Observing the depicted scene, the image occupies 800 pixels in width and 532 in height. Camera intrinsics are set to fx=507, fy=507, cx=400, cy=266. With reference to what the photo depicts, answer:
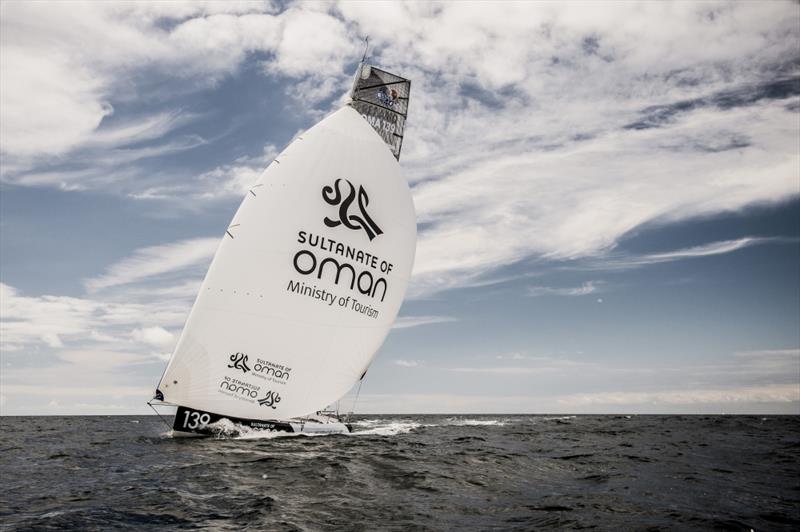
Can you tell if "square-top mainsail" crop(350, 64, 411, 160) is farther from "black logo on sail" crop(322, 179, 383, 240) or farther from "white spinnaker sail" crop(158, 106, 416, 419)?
"black logo on sail" crop(322, 179, 383, 240)

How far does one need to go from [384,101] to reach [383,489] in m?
20.0

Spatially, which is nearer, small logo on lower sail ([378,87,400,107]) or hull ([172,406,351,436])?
hull ([172,406,351,436])

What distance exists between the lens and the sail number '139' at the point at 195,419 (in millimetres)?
17453

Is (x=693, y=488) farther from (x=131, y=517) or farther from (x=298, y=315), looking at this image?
(x=298, y=315)

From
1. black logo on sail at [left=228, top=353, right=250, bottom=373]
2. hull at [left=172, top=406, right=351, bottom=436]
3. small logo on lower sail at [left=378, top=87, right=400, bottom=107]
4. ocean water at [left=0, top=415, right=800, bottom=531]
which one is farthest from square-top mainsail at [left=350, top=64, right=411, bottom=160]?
ocean water at [left=0, top=415, right=800, bottom=531]

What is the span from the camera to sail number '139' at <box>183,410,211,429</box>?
1745 cm

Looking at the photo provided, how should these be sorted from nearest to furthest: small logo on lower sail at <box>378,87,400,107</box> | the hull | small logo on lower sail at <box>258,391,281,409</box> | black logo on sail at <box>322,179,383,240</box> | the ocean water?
the ocean water < the hull < small logo on lower sail at <box>258,391,281,409</box> < black logo on sail at <box>322,179,383,240</box> < small logo on lower sail at <box>378,87,400,107</box>

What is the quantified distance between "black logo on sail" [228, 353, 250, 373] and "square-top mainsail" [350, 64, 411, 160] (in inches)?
503

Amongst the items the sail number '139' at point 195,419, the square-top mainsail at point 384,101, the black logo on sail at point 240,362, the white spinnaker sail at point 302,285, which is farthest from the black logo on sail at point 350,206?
the sail number '139' at point 195,419

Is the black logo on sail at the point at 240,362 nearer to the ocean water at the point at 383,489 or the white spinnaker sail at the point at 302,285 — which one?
the white spinnaker sail at the point at 302,285

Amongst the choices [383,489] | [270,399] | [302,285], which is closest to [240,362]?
[270,399]

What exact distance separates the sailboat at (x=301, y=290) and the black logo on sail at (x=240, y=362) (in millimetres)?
34

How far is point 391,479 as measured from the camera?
446 inches

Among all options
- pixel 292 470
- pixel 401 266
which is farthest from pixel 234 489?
pixel 401 266
